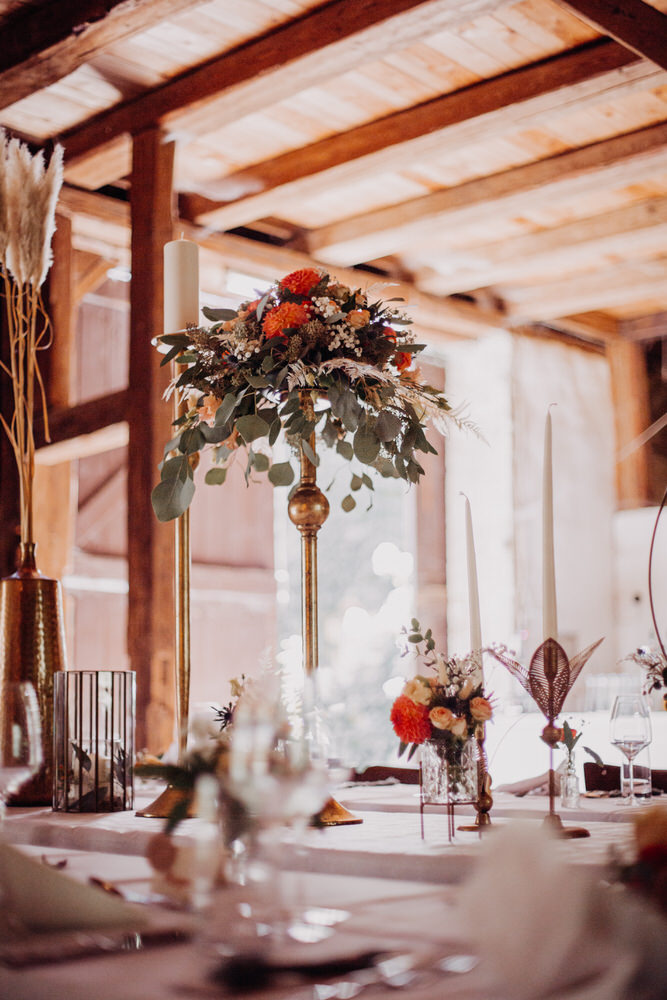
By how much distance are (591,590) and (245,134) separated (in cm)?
371

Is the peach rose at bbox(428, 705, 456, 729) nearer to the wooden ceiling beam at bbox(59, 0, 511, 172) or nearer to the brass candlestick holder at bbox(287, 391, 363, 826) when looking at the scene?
the brass candlestick holder at bbox(287, 391, 363, 826)

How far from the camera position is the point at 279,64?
2.95 metres

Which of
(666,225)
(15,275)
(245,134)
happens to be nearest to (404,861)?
(15,275)

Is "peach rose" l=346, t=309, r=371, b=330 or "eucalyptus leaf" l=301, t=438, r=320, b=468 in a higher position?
"peach rose" l=346, t=309, r=371, b=330

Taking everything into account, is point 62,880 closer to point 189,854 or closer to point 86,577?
point 189,854

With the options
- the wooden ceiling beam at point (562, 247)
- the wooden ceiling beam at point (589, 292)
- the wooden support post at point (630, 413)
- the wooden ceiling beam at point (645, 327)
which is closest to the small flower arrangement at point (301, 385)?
the wooden ceiling beam at point (562, 247)

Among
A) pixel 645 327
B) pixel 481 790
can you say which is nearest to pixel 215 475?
pixel 481 790

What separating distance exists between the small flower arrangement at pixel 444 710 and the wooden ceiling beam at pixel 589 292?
14.4 feet

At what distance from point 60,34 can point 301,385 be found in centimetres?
180

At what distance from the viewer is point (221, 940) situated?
27.5 inches

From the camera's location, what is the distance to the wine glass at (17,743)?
1187mm

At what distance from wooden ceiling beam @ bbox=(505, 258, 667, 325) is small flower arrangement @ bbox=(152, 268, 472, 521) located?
4.00 metres

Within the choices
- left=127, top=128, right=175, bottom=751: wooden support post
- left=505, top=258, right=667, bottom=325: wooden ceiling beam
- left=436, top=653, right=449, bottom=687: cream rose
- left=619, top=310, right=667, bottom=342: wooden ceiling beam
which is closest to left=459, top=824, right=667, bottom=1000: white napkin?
left=436, top=653, right=449, bottom=687: cream rose

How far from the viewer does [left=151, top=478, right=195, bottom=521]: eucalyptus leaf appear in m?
1.60
